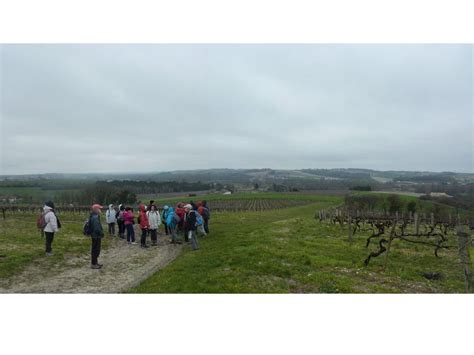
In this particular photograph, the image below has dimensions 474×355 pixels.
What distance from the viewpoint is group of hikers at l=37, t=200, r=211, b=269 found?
11750 mm

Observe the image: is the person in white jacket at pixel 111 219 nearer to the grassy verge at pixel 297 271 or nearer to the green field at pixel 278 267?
the green field at pixel 278 267

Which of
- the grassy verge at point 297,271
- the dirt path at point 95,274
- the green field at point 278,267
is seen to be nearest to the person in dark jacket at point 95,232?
the dirt path at point 95,274

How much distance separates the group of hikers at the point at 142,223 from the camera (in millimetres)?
11750

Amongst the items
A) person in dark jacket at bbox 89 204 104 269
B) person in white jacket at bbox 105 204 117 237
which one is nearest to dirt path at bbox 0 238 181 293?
person in dark jacket at bbox 89 204 104 269

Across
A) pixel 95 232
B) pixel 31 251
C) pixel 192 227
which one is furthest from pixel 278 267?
pixel 31 251

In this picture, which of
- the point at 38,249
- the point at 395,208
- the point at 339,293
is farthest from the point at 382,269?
the point at 395,208

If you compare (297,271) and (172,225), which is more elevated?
(172,225)

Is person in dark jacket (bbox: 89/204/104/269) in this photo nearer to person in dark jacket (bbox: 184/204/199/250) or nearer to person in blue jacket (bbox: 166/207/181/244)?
person in dark jacket (bbox: 184/204/199/250)

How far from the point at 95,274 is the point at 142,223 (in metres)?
5.56

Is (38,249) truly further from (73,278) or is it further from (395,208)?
(395,208)

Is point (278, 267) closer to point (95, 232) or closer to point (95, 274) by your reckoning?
point (95, 274)

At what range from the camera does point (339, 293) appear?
346 inches

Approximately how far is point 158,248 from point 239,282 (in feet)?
25.4

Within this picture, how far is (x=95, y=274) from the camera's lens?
1087 centimetres
